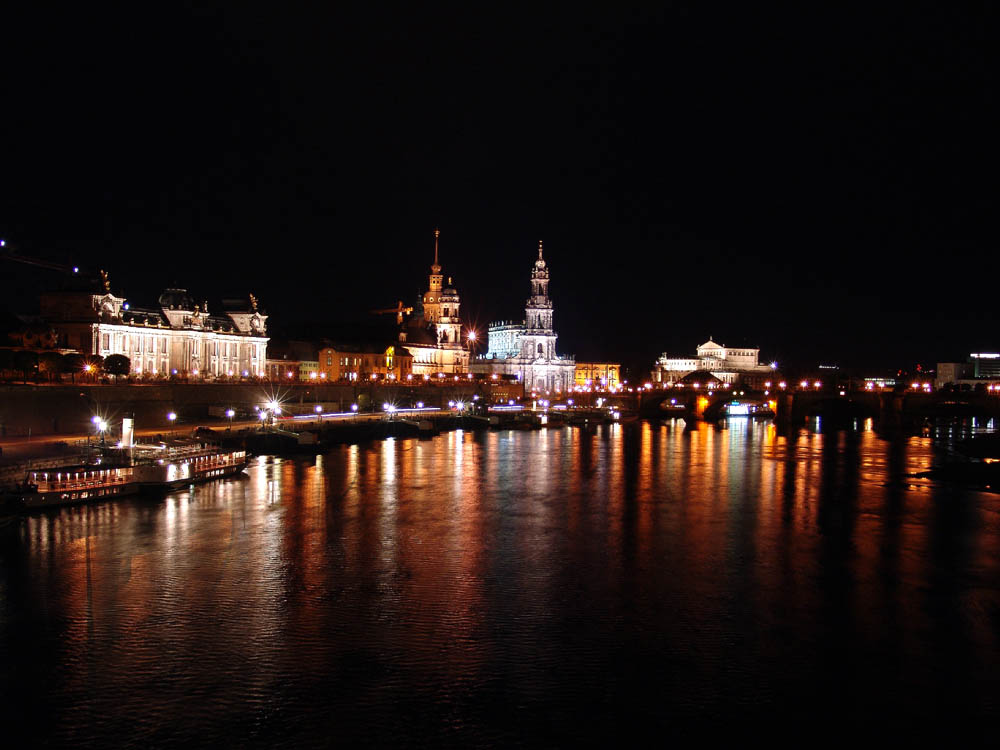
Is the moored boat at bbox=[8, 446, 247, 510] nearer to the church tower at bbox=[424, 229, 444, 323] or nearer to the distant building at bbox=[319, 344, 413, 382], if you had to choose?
the distant building at bbox=[319, 344, 413, 382]

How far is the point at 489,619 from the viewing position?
2162cm

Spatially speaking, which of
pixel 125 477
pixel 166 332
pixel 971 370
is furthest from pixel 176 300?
pixel 971 370

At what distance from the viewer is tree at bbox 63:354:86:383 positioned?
5951 centimetres

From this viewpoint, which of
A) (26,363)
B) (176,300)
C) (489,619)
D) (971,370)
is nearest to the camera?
(489,619)

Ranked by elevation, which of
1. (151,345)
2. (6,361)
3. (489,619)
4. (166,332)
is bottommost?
(489,619)

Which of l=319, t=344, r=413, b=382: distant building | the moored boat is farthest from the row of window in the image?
the moored boat

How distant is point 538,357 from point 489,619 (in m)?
113

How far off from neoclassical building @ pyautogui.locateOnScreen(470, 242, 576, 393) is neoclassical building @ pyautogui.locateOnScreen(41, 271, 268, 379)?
156ft

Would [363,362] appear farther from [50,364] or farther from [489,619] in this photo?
[489,619]

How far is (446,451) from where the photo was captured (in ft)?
204

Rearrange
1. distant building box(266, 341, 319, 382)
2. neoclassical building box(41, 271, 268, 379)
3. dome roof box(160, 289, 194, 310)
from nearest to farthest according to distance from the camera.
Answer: neoclassical building box(41, 271, 268, 379) < dome roof box(160, 289, 194, 310) < distant building box(266, 341, 319, 382)

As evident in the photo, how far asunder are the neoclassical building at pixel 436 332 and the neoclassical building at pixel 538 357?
217 inches

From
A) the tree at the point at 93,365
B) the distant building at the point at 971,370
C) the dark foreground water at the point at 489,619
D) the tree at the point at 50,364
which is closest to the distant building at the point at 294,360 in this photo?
the tree at the point at 93,365

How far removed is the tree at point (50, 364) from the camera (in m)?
57.1
